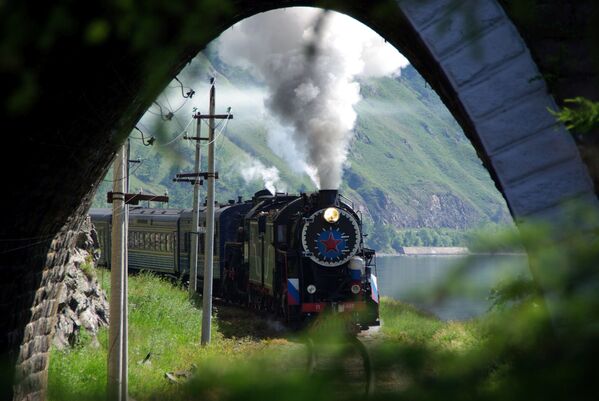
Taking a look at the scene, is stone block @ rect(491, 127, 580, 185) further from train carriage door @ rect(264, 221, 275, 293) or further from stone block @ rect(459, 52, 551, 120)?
train carriage door @ rect(264, 221, 275, 293)

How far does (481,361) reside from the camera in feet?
5.20

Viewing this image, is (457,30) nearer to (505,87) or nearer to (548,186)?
(505,87)

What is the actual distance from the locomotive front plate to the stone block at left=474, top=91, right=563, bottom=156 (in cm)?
1456

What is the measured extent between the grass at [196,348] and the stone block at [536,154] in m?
0.82

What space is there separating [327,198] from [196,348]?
4.65m

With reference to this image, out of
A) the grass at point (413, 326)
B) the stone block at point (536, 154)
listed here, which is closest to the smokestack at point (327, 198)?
the stone block at point (536, 154)

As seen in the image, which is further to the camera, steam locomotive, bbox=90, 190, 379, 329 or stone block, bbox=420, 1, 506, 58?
steam locomotive, bbox=90, 190, 379, 329

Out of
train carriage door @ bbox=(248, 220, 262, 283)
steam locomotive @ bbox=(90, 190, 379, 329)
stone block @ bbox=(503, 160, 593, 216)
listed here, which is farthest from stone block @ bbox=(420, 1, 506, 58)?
train carriage door @ bbox=(248, 220, 262, 283)

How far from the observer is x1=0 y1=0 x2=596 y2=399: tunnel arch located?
3.64 m

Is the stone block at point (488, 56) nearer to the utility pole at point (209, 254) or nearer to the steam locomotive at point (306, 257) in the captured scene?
the steam locomotive at point (306, 257)

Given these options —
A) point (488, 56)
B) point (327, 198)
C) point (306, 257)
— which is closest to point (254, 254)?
point (306, 257)

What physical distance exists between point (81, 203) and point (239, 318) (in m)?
14.5

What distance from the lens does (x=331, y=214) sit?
18.7 meters

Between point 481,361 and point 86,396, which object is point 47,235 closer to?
point 86,396
